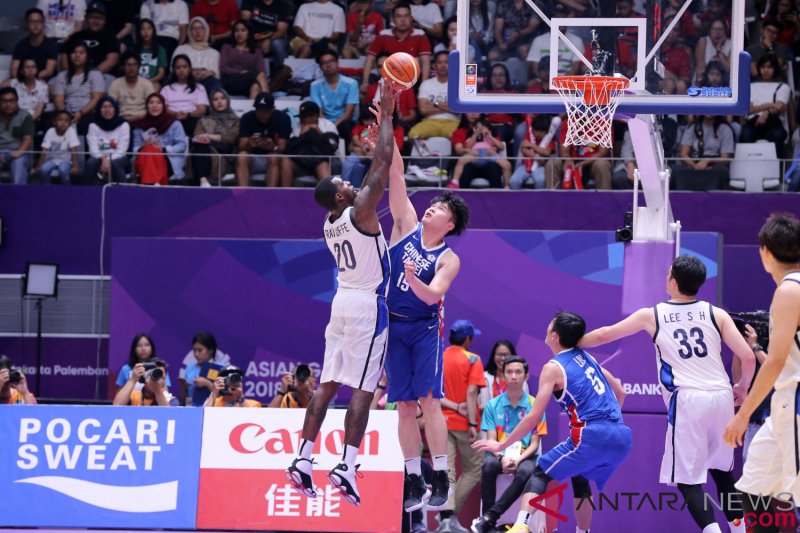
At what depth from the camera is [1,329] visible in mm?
15141

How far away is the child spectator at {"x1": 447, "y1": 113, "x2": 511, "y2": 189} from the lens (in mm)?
14641

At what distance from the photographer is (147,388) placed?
12.1 m

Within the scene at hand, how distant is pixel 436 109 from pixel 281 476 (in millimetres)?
6335

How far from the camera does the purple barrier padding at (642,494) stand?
10594 mm

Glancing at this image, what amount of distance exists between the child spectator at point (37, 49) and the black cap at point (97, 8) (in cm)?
70

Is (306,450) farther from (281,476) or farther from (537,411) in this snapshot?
(281,476)

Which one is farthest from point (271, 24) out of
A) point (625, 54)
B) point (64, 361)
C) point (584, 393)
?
point (584, 393)

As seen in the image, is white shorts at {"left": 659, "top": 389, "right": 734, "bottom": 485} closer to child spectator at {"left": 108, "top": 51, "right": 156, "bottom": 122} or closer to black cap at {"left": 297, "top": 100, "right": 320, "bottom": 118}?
black cap at {"left": 297, "top": 100, "right": 320, "bottom": 118}

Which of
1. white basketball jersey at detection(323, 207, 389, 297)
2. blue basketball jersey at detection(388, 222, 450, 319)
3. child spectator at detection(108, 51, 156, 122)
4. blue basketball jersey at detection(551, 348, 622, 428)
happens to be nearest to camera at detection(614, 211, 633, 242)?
blue basketball jersey at detection(551, 348, 622, 428)

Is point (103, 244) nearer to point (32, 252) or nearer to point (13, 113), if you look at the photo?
point (32, 252)

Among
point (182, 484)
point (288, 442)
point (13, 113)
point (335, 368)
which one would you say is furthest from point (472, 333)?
point (13, 113)

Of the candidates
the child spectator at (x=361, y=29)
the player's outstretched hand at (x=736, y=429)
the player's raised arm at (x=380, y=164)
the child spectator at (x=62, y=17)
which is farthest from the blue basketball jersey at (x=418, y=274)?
the child spectator at (x=62, y=17)

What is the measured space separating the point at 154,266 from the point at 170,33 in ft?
14.6

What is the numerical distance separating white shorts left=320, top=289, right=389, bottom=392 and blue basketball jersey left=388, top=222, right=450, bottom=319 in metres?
0.23
